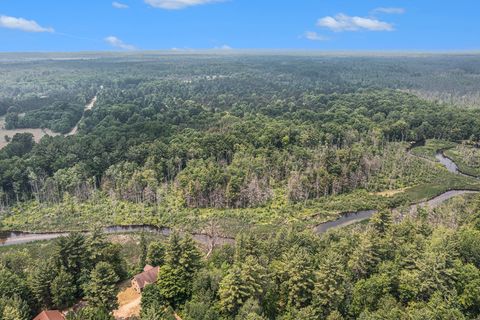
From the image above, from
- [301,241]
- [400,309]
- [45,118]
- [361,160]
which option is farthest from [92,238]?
[45,118]

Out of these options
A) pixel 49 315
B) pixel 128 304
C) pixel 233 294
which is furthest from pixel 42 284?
pixel 233 294

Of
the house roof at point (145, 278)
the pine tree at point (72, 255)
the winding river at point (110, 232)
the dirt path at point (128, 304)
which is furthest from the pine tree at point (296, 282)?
the winding river at point (110, 232)

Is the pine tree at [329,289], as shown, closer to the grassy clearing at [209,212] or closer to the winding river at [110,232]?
the winding river at [110,232]

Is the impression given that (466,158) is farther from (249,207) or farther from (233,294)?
(233,294)

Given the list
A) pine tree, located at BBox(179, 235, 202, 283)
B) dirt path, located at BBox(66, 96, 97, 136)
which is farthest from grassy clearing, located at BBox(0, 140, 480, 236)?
dirt path, located at BBox(66, 96, 97, 136)

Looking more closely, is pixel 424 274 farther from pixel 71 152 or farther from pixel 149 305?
pixel 71 152
